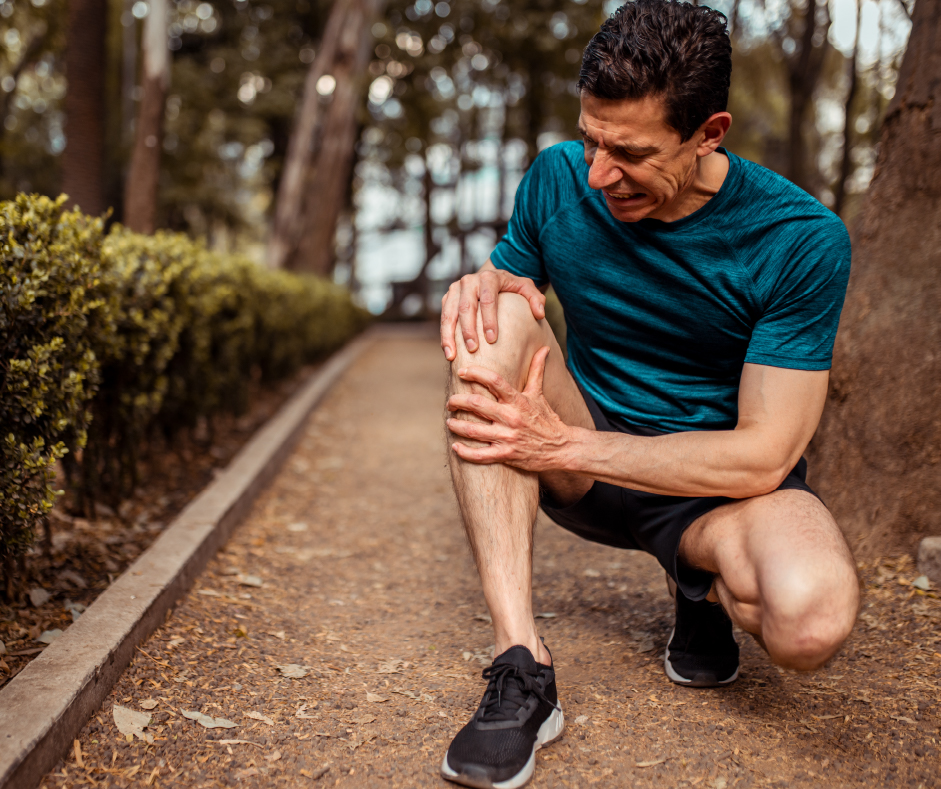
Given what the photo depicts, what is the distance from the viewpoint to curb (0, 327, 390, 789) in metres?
1.78

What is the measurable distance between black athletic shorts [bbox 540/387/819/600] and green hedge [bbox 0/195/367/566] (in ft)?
5.13

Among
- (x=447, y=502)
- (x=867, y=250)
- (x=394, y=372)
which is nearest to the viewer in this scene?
(x=867, y=250)

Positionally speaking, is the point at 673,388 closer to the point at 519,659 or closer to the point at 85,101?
the point at 519,659

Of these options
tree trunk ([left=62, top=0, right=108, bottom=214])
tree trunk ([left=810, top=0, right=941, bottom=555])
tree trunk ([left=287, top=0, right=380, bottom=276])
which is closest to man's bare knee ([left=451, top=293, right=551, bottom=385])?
tree trunk ([left=810, top=0, right=941, bottom=555])

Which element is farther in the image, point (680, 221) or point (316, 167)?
point (316, 167)

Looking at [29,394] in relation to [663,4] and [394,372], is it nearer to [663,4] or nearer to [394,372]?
[663,4]

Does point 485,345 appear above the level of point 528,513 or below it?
above

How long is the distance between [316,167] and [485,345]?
11.4m

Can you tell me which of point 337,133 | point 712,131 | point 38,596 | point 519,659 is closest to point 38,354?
point 38,596

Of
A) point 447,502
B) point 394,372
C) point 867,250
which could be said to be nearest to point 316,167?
point 394,372

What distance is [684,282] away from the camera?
90.8 inches

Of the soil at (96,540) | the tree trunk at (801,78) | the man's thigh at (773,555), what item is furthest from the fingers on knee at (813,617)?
the tree trunk at (801,78)

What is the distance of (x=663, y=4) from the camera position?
208cm

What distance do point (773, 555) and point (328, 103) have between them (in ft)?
39.9
